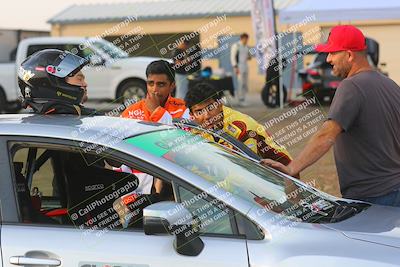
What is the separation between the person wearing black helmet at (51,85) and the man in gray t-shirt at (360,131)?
120 cm

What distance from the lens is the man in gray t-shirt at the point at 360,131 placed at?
379 cm

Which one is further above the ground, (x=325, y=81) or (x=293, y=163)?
(x=293, y=163)

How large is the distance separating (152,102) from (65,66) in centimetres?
119

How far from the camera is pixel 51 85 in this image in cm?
374

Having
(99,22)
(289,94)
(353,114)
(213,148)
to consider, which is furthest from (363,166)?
(99,22)

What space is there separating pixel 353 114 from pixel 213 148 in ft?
2.78

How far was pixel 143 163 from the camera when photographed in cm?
297

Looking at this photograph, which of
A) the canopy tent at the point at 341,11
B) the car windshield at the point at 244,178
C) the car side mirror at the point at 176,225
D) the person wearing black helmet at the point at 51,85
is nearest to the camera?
the car side mirror at the point at 176,225

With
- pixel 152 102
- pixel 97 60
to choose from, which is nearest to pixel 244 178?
pixel 152 102

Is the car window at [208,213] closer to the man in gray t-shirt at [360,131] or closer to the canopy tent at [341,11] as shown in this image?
the man in gray t-shirt at [360,131]

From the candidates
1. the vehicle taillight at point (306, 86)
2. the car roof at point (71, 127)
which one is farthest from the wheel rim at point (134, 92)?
the car roof at point (71, 127)

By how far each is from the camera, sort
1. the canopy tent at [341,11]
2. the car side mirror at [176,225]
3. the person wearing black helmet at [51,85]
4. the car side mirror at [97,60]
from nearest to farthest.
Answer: the car side mirror at [176,225], the person wearing black helmet at [51,85], the canopy tent at [341,11], the car side mirror at [97,60]

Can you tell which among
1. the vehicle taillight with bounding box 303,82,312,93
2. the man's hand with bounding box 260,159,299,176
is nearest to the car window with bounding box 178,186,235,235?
the man's hand with bounding box 260,159,299,176

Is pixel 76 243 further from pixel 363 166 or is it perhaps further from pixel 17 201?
pixel 363 166
